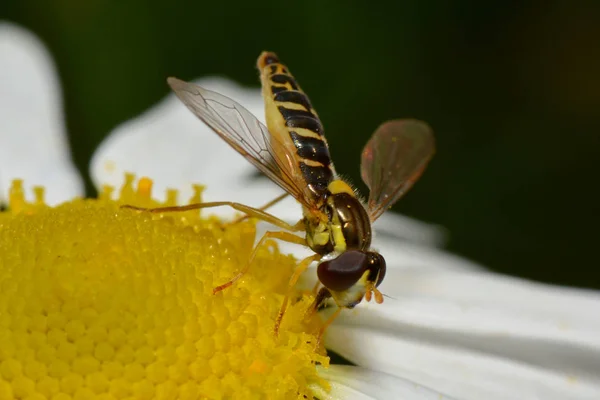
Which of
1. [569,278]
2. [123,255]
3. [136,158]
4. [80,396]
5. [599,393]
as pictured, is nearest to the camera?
[80,396]

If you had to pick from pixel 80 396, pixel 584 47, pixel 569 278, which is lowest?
pixel 80 396

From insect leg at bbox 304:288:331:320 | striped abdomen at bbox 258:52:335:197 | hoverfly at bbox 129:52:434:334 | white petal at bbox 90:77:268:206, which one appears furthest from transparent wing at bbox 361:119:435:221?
white petal at bbox 90:77:268:206

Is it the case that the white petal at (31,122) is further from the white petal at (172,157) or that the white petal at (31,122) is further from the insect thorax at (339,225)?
the insect thorax at (339,225)

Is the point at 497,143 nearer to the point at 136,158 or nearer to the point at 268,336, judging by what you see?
the point at 136,158

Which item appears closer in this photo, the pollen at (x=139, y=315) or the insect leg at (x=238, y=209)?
the pollen at (x=139, y=315)

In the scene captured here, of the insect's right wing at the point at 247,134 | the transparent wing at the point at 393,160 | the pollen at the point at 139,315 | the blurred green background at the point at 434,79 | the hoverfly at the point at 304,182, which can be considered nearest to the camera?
the pollen at the point at 139,315

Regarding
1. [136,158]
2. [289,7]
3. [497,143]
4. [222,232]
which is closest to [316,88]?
[289,7]

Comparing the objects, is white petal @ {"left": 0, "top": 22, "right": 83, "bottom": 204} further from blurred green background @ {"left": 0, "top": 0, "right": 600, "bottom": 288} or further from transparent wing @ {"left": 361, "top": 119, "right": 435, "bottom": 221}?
transparent wing @ {"left": 361, "top": 119, "right": 435, "bottom": 221}

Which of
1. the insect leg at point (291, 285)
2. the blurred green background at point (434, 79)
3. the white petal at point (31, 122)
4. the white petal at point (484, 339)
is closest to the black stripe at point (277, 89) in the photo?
the insect leg at point (291, 285)
